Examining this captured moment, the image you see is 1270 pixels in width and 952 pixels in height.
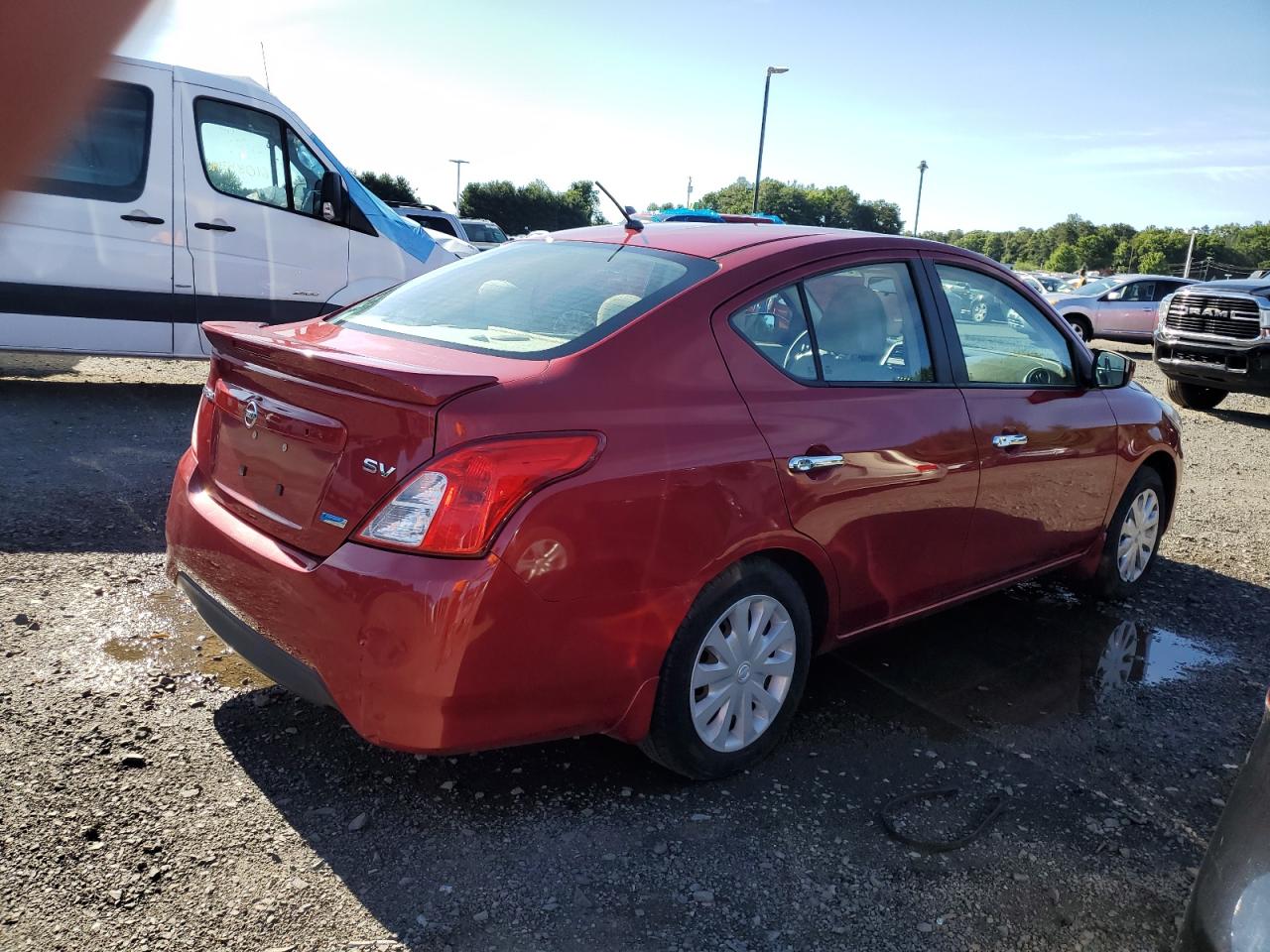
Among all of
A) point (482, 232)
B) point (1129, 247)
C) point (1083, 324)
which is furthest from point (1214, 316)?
point (1129, 247)

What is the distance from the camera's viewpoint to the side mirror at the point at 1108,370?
4.31m

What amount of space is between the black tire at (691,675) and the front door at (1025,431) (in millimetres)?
1079

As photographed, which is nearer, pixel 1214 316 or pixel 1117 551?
pixel 1117 551

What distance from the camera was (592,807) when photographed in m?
2.78

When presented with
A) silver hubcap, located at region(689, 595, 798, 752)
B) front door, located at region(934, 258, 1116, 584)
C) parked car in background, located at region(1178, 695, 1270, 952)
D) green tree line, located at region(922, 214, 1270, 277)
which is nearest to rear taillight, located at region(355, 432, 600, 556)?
silver hubcap, located at region(689, 595, 798, 752)

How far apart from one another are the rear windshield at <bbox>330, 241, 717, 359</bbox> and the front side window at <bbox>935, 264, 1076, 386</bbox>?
48.2 inches

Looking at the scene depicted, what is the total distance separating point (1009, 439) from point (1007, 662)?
94 centimetres

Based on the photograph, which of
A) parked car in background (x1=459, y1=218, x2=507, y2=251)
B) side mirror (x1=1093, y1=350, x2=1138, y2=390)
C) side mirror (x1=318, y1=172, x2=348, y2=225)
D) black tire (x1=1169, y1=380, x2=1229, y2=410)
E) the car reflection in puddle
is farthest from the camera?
parked car in background (x1=459, y1=218, x2=507, y2=251)

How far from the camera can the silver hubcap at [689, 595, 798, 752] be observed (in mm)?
2812

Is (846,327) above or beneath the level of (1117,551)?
above

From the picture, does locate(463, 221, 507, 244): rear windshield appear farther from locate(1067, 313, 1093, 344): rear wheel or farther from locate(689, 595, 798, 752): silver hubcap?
locate(689, 595, 798, 752): silver hubcap

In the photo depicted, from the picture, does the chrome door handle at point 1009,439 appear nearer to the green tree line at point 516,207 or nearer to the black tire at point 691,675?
the black tire at point 691,675

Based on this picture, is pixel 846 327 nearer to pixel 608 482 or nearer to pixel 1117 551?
pixel 608 482

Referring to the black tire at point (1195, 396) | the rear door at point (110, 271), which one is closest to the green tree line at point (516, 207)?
the black tire at point (1195, 396)
